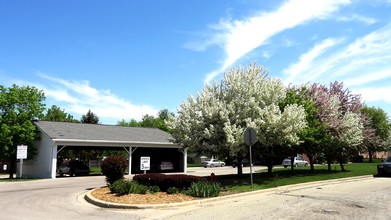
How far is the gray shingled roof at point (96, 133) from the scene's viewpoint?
27.9 meters

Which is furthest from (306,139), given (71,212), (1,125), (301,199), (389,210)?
(1,125)

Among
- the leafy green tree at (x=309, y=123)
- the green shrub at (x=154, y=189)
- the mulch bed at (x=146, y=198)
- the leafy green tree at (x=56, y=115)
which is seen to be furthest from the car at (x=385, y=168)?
the leafy green tree at (x=56, y=115)

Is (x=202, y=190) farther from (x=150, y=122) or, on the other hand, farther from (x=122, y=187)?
(x=150, y=122)

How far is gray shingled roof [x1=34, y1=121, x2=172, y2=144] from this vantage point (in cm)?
2791

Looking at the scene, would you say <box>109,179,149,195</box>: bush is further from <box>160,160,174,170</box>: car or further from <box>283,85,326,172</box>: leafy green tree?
<box>160,160,174,170</box>: car

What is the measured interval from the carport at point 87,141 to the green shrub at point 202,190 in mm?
9636

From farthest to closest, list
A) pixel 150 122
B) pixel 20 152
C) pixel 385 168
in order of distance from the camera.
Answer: pixel 150 122 < pixel 20 152 < pixel 385 168

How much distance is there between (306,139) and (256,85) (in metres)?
4.84

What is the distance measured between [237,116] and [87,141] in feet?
49.5

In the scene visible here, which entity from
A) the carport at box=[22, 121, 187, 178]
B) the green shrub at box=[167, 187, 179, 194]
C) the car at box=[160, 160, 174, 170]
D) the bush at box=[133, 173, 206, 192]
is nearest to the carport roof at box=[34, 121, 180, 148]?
the carport at box=[22, 121, 187, 178]

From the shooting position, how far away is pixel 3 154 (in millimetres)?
26453

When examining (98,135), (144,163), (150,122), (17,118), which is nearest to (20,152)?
(17,118)

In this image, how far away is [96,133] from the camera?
30.7 metres

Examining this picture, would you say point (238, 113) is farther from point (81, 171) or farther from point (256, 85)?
point (81, 171)
